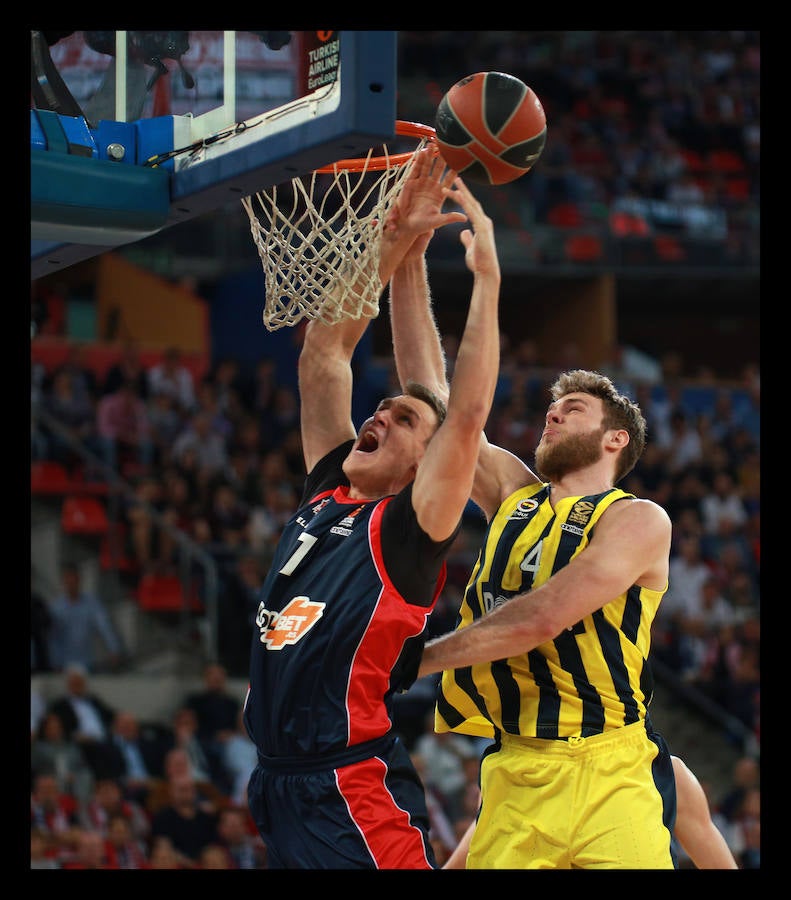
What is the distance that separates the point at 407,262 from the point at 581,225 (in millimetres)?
13096

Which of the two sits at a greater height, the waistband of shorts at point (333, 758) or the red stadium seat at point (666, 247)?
the red stadium seat at point (666, 247)

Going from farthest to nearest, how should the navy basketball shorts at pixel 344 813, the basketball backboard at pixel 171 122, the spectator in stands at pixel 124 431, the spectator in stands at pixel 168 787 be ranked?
the spectator in stands at pixel 124 431 → the spectator in stands at pixel 168 787 → the navy basketball shorts at pixel 344 813 → the basketball backboard at pixel 171 122

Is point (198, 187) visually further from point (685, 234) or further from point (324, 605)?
point (685, 234)

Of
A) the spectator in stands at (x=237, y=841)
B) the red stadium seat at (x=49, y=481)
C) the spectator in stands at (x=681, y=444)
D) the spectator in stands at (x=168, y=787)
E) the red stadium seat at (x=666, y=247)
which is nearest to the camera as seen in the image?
the spectator in stands at (x=237, y=841)

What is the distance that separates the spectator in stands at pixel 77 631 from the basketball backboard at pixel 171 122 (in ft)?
22.9

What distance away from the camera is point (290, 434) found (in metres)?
14.5

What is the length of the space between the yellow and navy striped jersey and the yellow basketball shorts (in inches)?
3.0

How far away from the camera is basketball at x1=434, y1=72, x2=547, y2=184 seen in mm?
4340

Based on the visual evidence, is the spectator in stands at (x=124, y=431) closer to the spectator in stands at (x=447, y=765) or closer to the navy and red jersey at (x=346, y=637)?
the spectator in stands at (x=447, y=765)

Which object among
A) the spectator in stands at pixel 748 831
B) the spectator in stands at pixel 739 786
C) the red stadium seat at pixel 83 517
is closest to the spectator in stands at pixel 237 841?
the red stadium seat at pixel 83 517

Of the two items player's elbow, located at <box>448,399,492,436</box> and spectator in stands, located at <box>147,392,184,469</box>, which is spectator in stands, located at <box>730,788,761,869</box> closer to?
spectator in stands, located at <box>147,392,184,469</box>

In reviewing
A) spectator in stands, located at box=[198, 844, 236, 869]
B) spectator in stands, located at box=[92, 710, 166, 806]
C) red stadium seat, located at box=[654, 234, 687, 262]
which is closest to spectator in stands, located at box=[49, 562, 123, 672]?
spectator in stands, located at box=[92, 710, 166, 806]

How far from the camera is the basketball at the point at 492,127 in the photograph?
14.2ft

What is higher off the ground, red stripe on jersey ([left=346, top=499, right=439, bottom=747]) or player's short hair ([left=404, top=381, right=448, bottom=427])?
player's short hair ([left=404, top=381, right=448, bottom=427])
